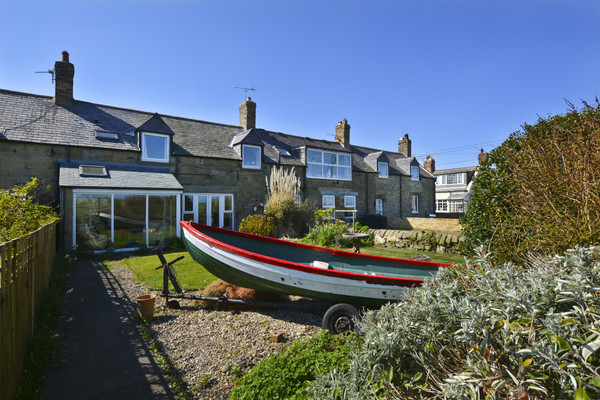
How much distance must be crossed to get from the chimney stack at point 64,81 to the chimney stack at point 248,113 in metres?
8.62

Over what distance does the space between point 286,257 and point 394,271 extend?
216 cm

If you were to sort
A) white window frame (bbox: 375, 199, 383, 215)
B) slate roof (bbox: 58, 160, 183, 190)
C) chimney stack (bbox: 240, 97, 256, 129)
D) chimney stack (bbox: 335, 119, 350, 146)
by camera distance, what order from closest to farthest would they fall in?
slate roof (bbox: 58, 160, 183, 190)
chimney stack (bbox: 240, 97, 256, 129)
white window frame (bbox: 375, 199, 383, 215)
chimney stack (bbox: 335, 119, 350, 146)

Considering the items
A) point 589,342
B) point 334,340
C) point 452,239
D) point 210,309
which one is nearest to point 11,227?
point 210,309

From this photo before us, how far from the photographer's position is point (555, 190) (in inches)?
136

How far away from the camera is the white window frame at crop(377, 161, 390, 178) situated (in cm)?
2396

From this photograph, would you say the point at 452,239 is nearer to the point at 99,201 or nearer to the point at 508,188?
the point at 508,188

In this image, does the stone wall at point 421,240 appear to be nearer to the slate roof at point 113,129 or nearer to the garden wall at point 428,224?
the garden wall at point 428,224

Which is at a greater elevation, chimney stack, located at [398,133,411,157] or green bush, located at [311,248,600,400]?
chimney stack, located at [398,133,411,157]

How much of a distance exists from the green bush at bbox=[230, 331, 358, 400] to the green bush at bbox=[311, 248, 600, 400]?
508 mm

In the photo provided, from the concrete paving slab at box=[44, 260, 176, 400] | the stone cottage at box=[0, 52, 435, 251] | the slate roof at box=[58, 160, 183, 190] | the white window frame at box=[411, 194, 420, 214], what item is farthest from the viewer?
the white window frame at box=[411, 194, 420, 214]

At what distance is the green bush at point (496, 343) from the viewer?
137 cm

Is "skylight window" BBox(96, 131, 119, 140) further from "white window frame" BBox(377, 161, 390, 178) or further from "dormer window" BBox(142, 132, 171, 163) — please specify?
"white window frame" BBox(377, 161, 390, 178)

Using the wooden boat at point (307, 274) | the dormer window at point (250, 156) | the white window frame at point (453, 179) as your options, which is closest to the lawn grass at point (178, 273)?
the wooden boat at point (307, 274)

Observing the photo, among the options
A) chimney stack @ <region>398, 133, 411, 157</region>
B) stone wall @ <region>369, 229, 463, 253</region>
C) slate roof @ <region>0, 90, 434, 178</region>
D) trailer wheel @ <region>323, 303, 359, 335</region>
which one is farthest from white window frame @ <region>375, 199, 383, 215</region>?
trailer wheel @ <region>323, 303, 359, 335</region>
